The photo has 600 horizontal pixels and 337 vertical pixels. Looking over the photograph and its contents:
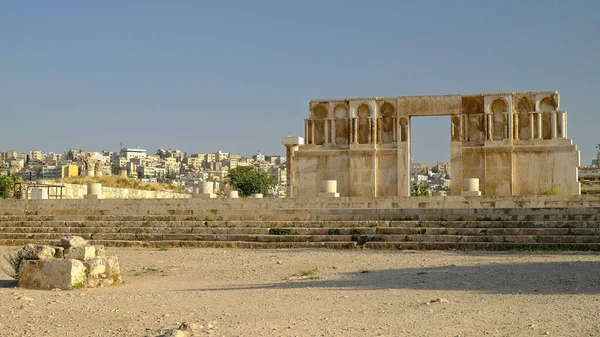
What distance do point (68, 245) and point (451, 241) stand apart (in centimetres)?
903

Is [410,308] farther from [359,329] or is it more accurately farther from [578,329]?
[578,329]

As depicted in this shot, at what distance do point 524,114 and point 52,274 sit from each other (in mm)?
20104

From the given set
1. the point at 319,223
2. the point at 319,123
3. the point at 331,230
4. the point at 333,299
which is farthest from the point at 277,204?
the point at 333,299

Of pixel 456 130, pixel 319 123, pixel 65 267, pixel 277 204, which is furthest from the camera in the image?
pixel 319 123

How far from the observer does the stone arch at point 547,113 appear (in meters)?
26.8

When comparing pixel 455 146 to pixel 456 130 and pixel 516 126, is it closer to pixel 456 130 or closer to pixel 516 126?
pixel 456 130

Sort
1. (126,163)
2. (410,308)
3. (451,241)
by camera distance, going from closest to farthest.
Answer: (410,308) < (451,241) < (126,163)

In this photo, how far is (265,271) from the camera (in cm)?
1359

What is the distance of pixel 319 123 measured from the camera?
28938 millimetres

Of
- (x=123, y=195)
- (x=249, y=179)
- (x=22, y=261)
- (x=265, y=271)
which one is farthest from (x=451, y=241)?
(x=249, y=179)

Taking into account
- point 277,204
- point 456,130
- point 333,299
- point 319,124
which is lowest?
point 333,299

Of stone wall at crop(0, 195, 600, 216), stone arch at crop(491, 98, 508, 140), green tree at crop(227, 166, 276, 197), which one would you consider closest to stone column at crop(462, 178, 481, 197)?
stone arch at crop(491, 98, 508, 140)

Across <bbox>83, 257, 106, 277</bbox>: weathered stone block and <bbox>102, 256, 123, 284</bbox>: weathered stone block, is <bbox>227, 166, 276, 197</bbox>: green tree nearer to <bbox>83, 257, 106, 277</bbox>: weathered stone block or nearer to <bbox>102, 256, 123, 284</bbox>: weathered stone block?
<bbox>102, 256, 123, 284</bbox>: weathered stone block

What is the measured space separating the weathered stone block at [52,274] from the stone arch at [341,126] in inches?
712
